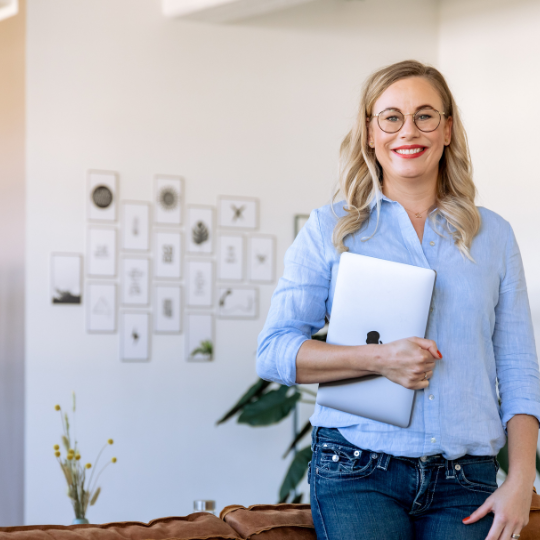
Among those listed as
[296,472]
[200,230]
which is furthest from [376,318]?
[200,230]

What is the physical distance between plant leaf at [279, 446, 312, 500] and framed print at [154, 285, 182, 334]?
117 cm

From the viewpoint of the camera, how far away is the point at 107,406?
421 centimetres

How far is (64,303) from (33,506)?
117cm

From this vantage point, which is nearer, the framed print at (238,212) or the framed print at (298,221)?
the framed print at (238,212)

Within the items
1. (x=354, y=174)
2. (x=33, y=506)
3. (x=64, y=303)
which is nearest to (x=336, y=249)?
(x=354, y=174)

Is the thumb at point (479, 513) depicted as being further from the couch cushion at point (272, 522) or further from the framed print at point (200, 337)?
the framed print at point (200, 337)

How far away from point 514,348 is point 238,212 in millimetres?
3307


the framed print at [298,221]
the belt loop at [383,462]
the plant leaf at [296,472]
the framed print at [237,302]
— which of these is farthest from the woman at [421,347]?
the framed print at [298,221]

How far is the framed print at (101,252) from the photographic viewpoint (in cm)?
421

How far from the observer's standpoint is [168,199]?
4.41 metres

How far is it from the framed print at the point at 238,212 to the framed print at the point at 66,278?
0.95 metres

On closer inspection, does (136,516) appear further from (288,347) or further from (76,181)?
(288,347)

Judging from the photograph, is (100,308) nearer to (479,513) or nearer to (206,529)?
(206,529)

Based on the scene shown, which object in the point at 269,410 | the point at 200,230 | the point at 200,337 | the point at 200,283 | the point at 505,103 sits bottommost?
the point at 269,410
